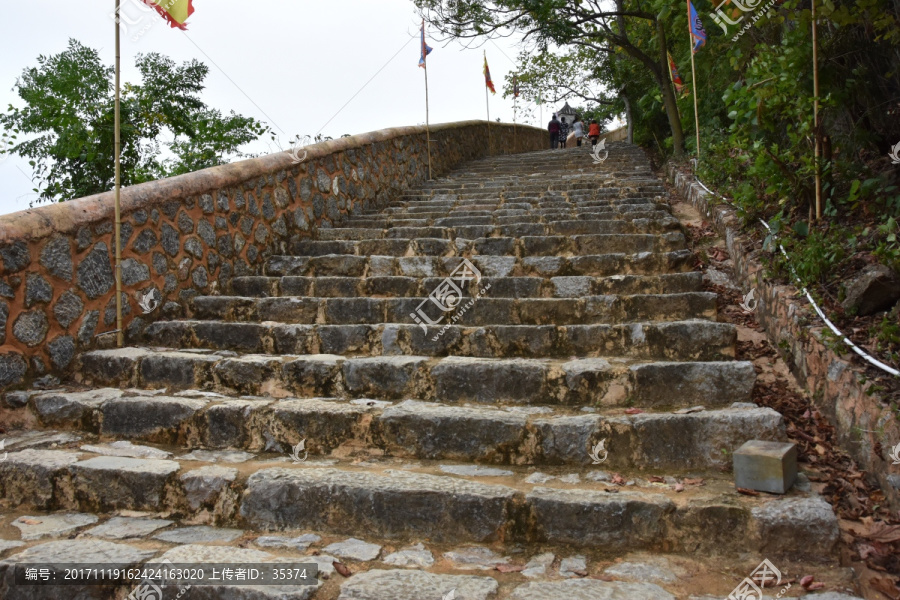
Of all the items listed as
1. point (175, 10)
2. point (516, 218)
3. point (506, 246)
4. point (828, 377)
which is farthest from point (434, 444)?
point (516, 218)

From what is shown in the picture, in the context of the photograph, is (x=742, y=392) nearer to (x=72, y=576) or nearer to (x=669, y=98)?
(x=72, y=576)

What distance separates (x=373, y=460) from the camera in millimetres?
2787

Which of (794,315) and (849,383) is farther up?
(794,315)

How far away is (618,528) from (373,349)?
6.09 ft

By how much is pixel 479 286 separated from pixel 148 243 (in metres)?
2.15

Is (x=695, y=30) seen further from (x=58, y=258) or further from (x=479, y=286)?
(x=58, y=258)

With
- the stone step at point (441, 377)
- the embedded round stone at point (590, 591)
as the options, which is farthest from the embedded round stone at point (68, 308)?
the embedded round stone at point (590, 591)

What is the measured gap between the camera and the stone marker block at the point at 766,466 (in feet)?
7.34

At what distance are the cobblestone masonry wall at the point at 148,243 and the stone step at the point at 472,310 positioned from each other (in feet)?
1.37

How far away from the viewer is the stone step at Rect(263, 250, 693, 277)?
429 cm

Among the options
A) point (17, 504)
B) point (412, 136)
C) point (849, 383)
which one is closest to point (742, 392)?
point (849, 383)

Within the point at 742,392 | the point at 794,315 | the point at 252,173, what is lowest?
the point at 742,392

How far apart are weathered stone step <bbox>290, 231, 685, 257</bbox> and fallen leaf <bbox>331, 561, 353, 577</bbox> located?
10.1ft

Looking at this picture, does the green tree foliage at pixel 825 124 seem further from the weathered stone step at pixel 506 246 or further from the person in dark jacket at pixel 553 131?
the person in dark jacket at pixel 553 131
